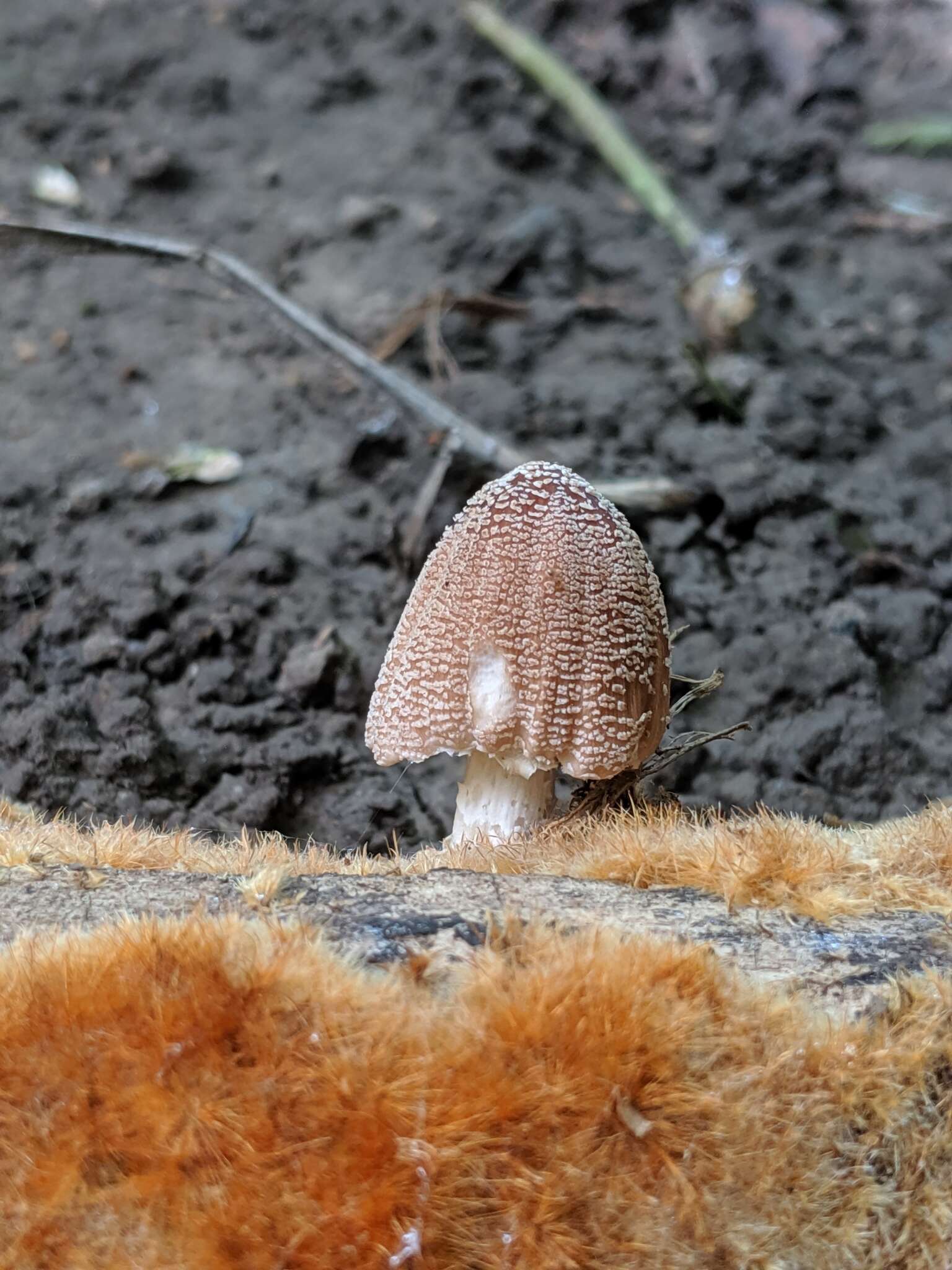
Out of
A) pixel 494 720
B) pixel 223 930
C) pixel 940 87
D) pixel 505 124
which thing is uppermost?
pixel 940 87

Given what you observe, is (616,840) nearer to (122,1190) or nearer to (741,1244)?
(741,1244)

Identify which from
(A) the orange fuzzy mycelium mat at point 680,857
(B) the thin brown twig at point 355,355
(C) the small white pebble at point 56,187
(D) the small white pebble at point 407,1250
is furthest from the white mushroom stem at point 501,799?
(C) the small white pebble at point 56,187

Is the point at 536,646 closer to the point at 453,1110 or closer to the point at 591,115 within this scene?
the point at 453,1110

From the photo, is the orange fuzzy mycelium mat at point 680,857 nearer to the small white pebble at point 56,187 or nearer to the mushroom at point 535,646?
the mushroom at point 535,646

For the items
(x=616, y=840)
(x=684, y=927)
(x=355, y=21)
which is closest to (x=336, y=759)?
(x=616, y=840)

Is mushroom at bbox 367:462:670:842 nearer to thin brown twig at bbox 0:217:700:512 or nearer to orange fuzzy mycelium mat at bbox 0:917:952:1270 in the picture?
orange fuzzy mycelium mat at bbox 0:917:952:1270

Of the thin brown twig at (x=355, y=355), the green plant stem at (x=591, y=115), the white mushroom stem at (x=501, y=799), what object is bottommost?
the white mushroom stem at (x=501, y=799)

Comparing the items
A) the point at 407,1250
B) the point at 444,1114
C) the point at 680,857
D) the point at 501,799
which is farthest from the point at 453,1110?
the point at 501,799
